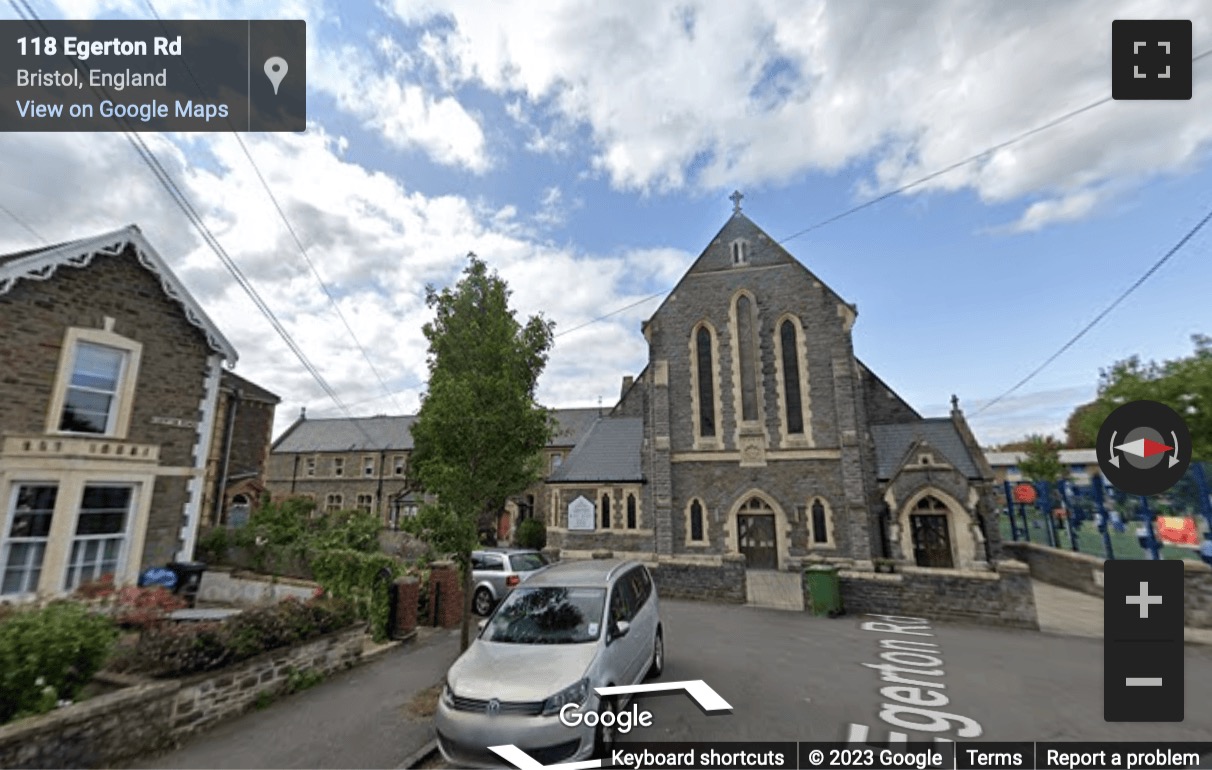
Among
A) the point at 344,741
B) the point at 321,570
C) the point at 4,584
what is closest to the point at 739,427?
the point at 321,570

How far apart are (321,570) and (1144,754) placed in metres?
12.9

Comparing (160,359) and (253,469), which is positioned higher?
(160,359)

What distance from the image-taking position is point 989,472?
60.0 ft

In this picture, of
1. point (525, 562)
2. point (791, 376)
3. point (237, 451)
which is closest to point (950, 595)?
point (791, 376)

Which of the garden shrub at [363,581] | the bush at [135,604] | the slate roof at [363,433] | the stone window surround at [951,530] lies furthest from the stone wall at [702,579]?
the slate roof at [363,433]

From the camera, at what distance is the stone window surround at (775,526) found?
19.0 metres

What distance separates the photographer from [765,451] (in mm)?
19750

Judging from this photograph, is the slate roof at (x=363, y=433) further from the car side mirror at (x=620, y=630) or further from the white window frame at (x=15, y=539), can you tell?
the car side mirror at (x=620, y=630)

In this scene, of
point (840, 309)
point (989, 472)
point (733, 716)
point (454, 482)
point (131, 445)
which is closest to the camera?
point (733, 716)

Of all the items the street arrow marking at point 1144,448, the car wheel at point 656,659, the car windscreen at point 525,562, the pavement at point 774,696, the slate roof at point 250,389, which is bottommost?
the pavement at point 774,696

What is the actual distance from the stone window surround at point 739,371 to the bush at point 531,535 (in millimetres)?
15960

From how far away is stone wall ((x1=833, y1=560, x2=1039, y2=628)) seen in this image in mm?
11602

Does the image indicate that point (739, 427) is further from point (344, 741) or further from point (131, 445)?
point (131, 445)

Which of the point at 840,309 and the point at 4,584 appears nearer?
the point at 4,584
